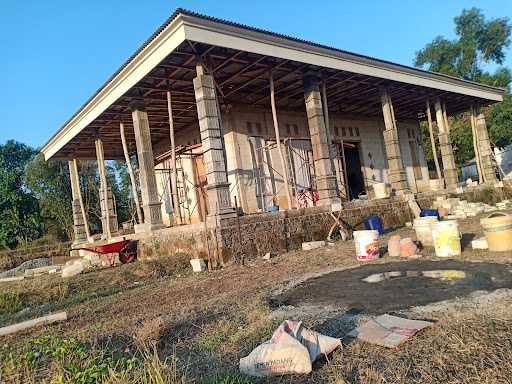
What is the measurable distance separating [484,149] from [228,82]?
14197mm

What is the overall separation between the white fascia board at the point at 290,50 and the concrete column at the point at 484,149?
5.29 m

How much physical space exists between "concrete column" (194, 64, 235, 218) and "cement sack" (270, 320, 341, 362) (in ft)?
18.7

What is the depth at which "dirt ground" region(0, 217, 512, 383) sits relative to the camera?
2738mm

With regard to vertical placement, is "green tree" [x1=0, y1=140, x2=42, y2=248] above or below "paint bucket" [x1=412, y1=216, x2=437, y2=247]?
above

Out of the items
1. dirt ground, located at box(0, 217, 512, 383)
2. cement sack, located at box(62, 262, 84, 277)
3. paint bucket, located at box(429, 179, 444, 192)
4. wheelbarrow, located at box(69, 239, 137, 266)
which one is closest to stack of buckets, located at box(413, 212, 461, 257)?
dirt ground, located at box(0, 217, 512, 383)

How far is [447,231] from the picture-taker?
645 cm

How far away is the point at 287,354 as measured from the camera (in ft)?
9.17

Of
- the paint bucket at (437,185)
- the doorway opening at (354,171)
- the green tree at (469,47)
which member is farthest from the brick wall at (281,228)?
the green tree at (469,47)

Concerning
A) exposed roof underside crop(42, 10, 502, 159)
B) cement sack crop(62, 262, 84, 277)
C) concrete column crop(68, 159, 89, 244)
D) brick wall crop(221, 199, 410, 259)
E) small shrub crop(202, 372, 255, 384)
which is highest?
exposed roof underside crop(42, 10, 502, 159)

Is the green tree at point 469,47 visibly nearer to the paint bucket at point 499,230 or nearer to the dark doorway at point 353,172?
the dark doorway at point 353,172

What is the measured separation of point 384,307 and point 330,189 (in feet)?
23.6

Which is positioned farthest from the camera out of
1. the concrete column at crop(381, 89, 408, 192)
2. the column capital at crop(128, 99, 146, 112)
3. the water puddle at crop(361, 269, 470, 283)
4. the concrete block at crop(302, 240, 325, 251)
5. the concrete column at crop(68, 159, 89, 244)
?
the concrete column at crop(68, 159, 89, 244)

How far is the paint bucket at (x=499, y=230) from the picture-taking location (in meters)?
6.00

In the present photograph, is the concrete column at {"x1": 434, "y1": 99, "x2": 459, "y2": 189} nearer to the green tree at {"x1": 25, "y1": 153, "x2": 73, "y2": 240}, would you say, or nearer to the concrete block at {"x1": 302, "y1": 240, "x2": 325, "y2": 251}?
the concrete block at {"x1": 302, "y1": 240, "x2": 325, "y2": 251}
